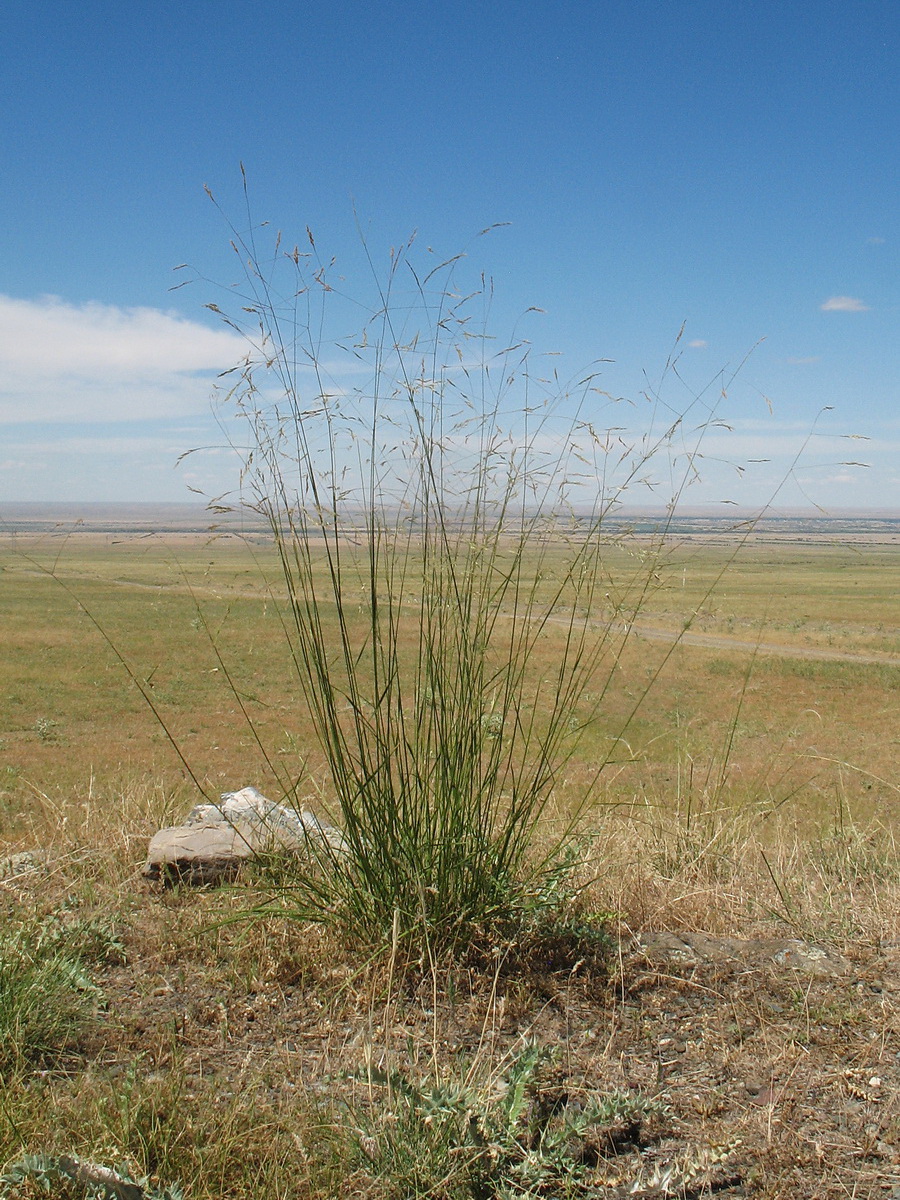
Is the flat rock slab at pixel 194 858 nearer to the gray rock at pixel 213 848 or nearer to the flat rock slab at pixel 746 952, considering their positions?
the gray rock at pixel 213 848

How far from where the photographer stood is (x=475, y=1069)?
71.2 inches

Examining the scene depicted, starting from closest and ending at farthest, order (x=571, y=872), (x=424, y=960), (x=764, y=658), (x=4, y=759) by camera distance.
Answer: (x=424, y=960), (x=571, y=872), (x=4, y=759), (x=764, y=658)

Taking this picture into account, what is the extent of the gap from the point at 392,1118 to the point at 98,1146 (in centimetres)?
53

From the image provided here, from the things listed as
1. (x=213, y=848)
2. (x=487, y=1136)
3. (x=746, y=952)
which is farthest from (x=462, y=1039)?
(x=213, y=848)

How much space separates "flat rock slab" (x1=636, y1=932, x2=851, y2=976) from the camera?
97.0 inches

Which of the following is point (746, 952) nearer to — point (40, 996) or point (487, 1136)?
point (487, 1136)

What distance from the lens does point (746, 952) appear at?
8.34 feet

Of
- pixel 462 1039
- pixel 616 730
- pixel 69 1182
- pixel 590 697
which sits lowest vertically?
pixel 616 730

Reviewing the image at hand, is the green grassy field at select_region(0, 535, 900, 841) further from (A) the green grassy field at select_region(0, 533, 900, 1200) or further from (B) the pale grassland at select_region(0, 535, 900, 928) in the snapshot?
(A) the green grassy field at select_region(0, 533, 900, 1200)

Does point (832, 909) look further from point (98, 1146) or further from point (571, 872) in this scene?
point (98, 1146)

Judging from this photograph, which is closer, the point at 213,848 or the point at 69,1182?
the point at 69,1182

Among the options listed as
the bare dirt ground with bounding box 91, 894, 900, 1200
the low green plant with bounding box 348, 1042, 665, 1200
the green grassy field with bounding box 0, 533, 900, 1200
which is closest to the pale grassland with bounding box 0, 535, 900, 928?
the green grassy field with bounding box 0, 533, 900, 1200

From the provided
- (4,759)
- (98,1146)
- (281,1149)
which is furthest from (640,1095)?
(4,759)

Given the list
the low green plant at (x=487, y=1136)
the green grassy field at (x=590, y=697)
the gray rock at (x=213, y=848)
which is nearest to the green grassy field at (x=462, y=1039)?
the low green plant at (x=487, y=1136)
